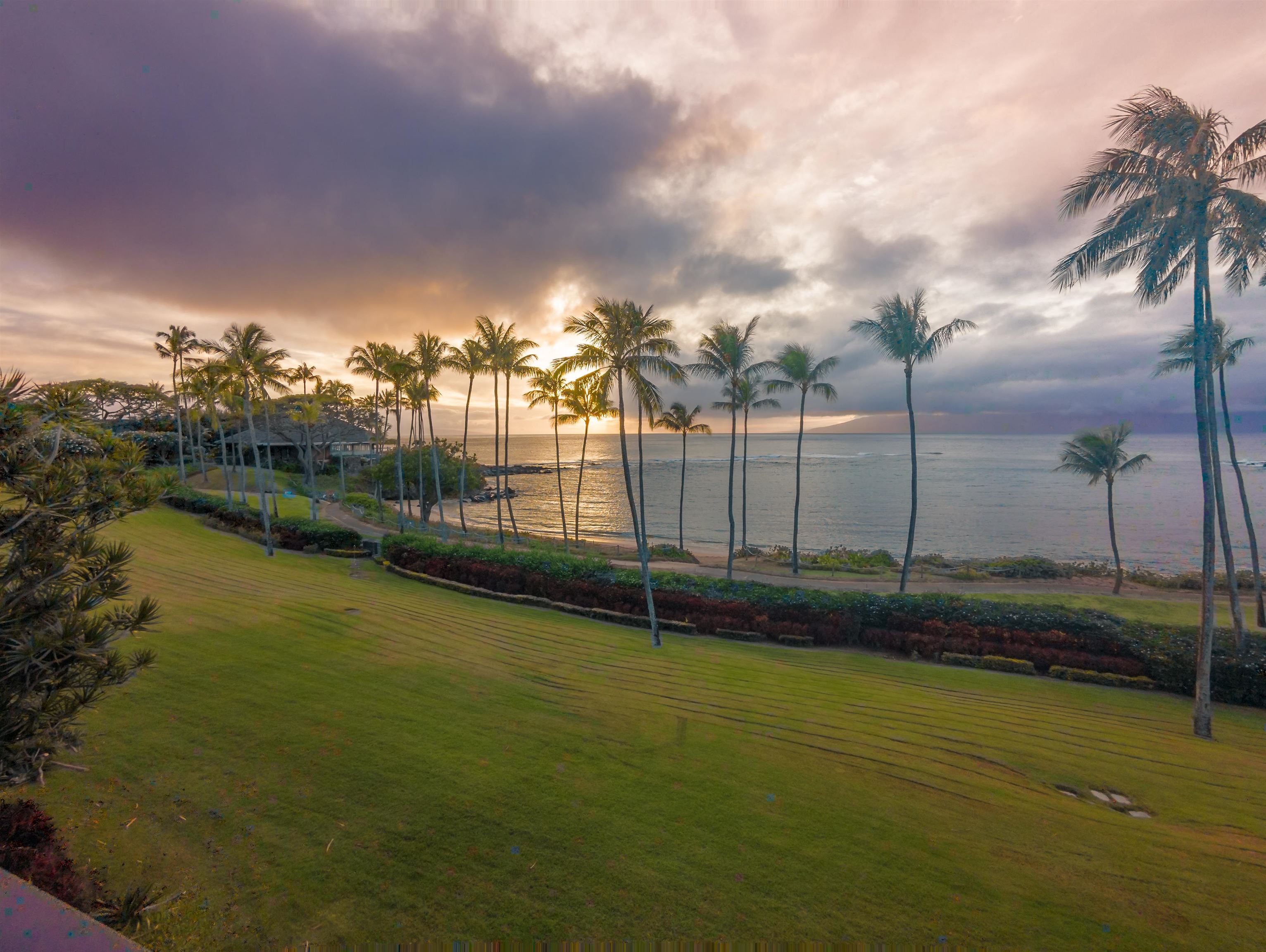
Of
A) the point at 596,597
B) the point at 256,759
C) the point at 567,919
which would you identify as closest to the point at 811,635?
the point at 596,597

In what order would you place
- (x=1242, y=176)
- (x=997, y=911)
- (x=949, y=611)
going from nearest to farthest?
1. (x=997, y=911)
2. (x=1242, y=176)
3. (x=949, y=611)

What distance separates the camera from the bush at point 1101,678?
13.6 metres

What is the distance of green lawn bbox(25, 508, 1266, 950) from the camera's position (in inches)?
216

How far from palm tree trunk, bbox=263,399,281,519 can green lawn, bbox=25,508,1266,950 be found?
2164cm

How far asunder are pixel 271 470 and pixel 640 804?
38766 millimetres

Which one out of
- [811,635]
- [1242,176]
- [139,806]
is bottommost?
[811,635]

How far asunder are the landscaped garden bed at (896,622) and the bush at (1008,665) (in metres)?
0.03

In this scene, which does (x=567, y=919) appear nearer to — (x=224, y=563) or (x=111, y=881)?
(x=111, y=881)

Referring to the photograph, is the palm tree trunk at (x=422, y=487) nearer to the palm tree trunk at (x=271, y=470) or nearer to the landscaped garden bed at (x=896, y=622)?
the palm tree trunk at (x=271, y=470)

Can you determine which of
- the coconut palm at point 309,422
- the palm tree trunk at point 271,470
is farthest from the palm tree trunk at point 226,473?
the coconut palm at point 309,422

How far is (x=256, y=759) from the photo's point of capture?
774 centimetres

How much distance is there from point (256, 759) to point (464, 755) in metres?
3.05

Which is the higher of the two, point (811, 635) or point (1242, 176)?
point (1242, 176)

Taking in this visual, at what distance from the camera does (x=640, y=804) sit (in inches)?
286
